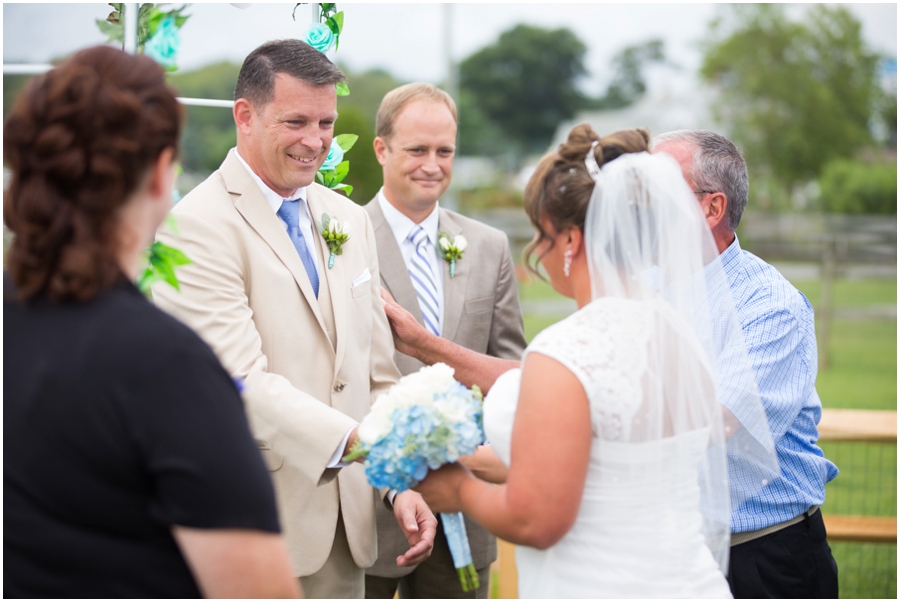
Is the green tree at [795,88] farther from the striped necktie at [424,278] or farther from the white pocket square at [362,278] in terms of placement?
the white pocket square at [362,278]

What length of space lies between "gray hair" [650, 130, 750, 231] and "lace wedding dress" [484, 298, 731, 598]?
1149 mm

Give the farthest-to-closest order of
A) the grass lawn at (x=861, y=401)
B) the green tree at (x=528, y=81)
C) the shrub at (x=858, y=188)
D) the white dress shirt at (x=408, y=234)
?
the green tree at (x=528, y=81) → the shrub at (x=858, y=188) → the grass lawn at (x=861, y=401) → the white dress shirt at (x=408, y=234)

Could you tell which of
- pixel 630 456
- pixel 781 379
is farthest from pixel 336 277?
pixel 781 379

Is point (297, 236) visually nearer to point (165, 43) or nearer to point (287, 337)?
point (287, 337)

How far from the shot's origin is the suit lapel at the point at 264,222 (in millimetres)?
2990

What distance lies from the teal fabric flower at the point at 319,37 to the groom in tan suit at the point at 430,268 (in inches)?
33.4

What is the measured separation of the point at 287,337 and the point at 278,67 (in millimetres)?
1044

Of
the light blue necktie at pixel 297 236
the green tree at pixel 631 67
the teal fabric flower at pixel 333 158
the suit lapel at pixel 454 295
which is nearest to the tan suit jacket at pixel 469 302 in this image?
the suit lapel at pixel 454 295

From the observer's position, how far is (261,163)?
3.16 meters

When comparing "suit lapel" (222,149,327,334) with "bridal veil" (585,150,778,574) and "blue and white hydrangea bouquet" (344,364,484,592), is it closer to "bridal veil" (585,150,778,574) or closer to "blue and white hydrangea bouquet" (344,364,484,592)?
"blue and white hydrangea bouquet" (344,364,484,592)

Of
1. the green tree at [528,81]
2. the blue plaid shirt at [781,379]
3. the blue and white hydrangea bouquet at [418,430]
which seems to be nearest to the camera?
the blue and white hydrangea bouquet at [418,430]

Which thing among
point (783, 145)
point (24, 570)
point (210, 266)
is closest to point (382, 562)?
point (210, 266)

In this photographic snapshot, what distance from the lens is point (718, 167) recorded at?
3279mm

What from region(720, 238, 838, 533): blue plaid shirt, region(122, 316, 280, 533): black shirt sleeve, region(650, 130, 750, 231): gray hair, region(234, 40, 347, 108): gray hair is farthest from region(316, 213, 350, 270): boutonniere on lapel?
region(122, 316, 280, 533): black shirt sleeve
